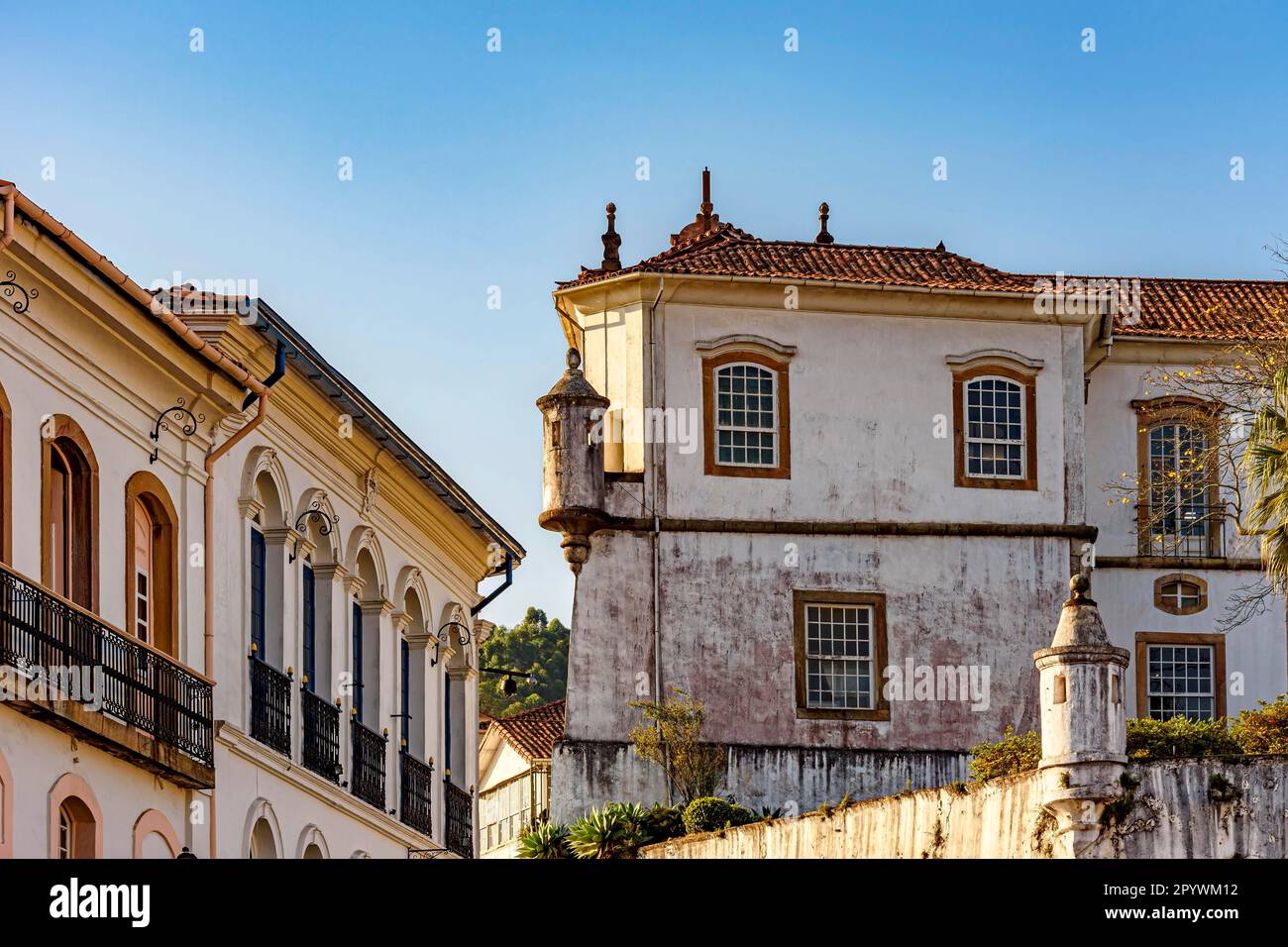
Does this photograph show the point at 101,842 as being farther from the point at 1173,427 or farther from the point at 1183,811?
the point at 1173,427

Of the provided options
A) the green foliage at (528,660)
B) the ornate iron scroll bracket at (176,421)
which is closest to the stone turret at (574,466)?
the ornate iron scroll bracket at (176,421)

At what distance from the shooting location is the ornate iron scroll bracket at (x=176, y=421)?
82.5 feet

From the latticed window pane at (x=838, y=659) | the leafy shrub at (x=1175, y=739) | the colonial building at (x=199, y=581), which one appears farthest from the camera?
the latticed window pane at (x=838, y=659)

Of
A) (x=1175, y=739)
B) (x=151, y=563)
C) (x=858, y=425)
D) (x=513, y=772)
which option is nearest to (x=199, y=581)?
(x=151, y=563)

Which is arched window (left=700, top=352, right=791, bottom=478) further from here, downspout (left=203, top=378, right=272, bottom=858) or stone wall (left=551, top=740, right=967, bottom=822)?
downspout (left=203, top=378, right=272, bottom=858)

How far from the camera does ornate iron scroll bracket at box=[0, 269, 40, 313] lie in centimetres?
2186

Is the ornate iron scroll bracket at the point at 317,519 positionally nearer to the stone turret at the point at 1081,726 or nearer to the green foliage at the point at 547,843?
the green foliage at the point at 547,843

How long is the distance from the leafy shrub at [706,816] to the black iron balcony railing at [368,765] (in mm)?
5598

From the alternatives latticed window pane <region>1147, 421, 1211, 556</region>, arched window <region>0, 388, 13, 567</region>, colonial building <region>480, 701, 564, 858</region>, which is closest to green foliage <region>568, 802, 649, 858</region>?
latticed window pane <region>1147, 421, 1211, 556</region>

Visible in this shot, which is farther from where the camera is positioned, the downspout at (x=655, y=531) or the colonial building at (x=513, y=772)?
the colonial building at (x=513, y=772)

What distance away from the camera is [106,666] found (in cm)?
2286

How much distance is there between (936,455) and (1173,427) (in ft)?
15.9

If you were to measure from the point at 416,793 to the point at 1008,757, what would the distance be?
7376mm
